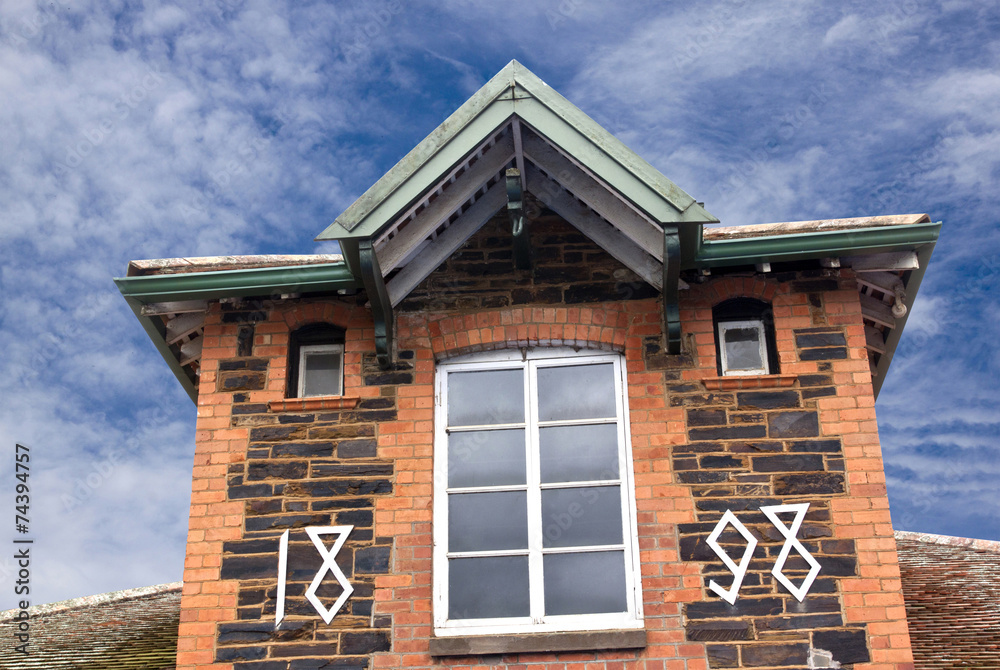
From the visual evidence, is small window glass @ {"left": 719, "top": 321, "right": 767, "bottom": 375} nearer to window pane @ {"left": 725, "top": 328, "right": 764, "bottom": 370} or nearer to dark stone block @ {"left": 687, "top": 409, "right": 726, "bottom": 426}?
window pane @ {"left": 725, "top": 328, "right": 764, "bottom": 370}

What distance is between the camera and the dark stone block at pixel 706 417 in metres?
7.32

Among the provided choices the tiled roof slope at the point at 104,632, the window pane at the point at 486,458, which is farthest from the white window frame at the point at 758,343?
the tiled roof slope at the point at 104,632

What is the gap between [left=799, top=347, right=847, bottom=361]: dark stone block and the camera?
7.48 m

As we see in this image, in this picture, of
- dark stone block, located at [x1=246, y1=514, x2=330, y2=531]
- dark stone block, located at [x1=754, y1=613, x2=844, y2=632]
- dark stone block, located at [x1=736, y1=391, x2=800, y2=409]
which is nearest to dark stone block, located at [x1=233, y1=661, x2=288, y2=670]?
dark stone block, located at [x1=246, y1=514, x2=330, y2=531]

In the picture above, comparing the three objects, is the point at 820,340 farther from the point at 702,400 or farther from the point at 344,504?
the point at 344,504

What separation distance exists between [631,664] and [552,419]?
178 cm

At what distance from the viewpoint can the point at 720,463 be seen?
7.19 metres

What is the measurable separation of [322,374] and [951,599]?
5.76 meters

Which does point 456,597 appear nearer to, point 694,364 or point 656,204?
point 694,364

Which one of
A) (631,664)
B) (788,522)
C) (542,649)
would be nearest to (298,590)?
(542,649)

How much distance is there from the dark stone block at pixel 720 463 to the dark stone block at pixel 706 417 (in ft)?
0.83

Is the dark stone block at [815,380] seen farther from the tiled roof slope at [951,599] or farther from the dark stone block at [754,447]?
the tiled roof slope at [951,599]

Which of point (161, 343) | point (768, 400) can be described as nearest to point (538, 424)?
point (768, 400)

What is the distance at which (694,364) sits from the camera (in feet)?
24.7
